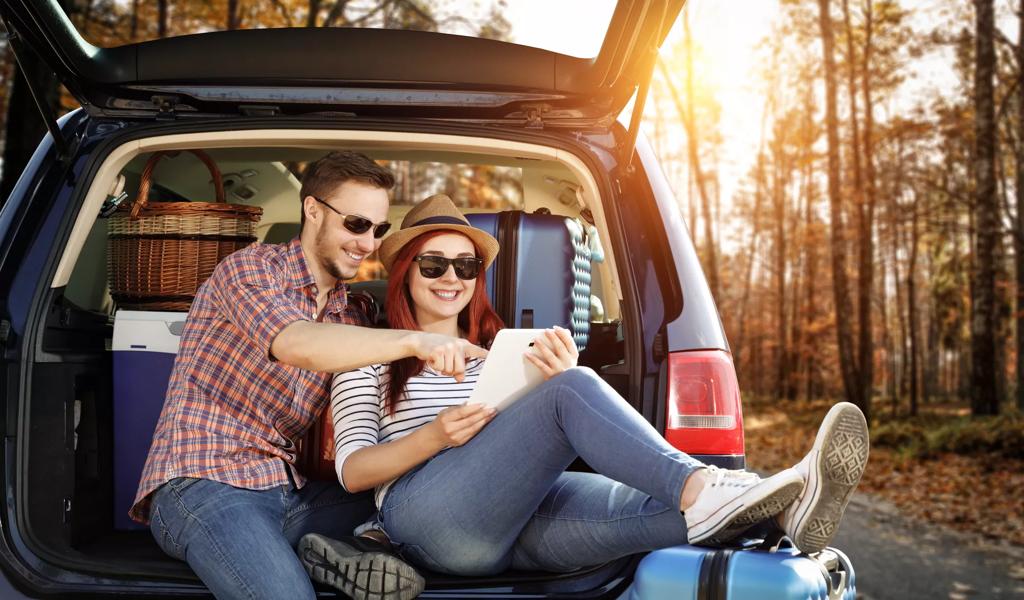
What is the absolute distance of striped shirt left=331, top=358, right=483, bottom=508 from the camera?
264cm

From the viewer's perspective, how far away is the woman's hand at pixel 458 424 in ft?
8.05

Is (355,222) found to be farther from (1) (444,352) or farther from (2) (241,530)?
(2) (241,530)

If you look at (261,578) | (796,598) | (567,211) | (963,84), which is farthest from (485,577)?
(963,84)

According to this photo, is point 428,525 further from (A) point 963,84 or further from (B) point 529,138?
(A) point 963,84

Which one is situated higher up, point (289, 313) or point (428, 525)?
point (289, 313)

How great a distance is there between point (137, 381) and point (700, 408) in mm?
1778

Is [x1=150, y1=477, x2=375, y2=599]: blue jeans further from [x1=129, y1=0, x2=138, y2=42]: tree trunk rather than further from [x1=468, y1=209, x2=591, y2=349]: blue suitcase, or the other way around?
[x1=129, y1=0, x2=138, y2=42]: tree trunk

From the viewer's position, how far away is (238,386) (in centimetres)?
268

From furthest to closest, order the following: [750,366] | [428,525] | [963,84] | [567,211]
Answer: [750,366], [963,84], [567,211], [428,525]

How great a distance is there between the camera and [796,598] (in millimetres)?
2016

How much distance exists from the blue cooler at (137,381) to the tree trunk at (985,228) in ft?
41.6

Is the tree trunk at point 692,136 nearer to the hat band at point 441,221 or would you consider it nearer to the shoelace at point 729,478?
the hat band at point 441,221

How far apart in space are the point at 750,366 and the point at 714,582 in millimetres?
52480

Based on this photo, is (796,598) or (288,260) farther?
(288,260)
